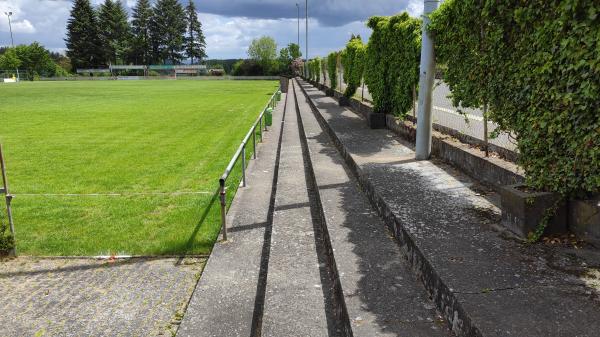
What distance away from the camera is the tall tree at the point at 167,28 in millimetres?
116750

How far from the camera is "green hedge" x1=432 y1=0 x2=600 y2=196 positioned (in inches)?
139

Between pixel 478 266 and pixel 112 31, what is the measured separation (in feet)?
400

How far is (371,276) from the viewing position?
385cm

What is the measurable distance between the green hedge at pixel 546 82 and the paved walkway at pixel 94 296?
3.58 m

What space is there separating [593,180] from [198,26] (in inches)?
5146

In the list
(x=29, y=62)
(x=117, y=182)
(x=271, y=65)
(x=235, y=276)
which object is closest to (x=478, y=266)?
(x=235, y=276)

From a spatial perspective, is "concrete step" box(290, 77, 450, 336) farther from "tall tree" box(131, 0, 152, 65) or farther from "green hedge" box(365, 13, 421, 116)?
"tall tree" box(131, 0, 152, 65)

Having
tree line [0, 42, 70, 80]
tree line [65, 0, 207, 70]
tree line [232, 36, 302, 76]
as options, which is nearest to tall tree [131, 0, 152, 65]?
tree line [65, 0, 207, 70]

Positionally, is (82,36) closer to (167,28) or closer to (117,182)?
(167,28)

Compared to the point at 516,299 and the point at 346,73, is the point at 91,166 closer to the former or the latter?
the point at 516,299

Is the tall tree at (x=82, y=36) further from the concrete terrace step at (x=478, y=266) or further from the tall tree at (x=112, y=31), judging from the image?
the concrete terrace step at (x=478, y=266)

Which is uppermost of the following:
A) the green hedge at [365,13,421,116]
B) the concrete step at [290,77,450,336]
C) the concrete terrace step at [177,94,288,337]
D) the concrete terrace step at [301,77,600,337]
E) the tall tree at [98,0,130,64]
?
the tall tree at [98,0,130,64]

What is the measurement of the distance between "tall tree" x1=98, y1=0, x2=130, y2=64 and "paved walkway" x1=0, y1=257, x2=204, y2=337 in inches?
4574

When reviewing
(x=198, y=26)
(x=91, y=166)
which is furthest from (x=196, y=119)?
(x=198, y=26)
